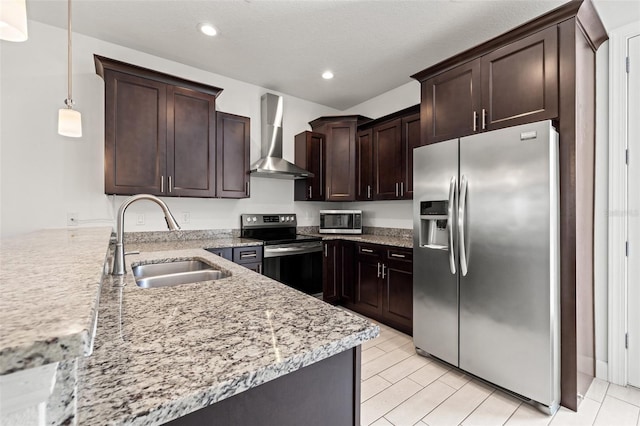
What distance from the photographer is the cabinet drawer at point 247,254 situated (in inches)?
111

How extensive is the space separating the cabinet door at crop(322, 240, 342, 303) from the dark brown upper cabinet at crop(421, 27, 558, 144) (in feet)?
5.30

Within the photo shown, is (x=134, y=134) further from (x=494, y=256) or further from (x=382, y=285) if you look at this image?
(x=494, y=256)

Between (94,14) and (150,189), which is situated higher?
(94,14)

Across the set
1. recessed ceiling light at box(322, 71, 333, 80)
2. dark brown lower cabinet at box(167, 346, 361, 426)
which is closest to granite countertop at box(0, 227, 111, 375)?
dark brown lower cabinet at box(167, 346, 361, 426)

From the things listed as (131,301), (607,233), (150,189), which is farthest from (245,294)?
(607,233)

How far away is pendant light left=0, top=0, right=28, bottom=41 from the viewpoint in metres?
0.77

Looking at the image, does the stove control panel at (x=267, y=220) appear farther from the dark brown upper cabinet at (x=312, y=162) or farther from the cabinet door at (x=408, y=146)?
the cabinet door at (x=408, y=146)

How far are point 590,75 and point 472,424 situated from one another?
8.09 feet

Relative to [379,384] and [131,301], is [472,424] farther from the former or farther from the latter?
[131,301]

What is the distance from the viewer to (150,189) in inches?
104

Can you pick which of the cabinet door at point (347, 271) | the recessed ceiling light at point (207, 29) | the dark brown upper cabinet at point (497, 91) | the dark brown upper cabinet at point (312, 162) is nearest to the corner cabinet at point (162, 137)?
the recessed ceiling light at point (207, 29)

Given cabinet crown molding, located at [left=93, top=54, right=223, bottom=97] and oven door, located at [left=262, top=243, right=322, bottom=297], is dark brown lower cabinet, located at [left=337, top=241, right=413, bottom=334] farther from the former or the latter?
cabinet crown molding, located at [left=93, top=54, right=223, bottom=97]

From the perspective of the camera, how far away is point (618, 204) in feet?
7.00

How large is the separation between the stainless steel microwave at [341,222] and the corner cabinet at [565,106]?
1789 mm
